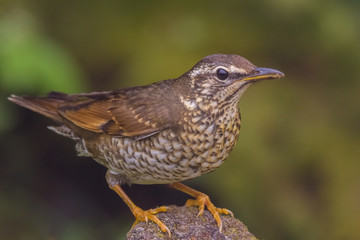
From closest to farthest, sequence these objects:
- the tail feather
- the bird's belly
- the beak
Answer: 1. the beak
2. the bird's belly
3. the tail feather

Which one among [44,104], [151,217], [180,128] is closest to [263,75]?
[180,128]

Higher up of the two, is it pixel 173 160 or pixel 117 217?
pixel 173 160

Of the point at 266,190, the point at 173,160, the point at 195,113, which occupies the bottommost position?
the point at 266,190

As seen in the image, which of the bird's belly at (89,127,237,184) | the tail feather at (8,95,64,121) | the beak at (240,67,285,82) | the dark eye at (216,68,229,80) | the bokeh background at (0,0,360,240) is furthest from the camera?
the bokeh background at (0,0,360,240)

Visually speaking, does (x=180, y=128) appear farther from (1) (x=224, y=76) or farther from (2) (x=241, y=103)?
(2) (x=241, y=103)

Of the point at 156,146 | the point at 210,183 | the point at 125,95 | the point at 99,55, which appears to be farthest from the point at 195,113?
the point at 99,55

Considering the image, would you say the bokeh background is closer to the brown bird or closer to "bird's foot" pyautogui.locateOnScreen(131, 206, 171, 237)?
the brown bird

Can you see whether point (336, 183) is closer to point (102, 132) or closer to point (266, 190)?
point (266, 190)

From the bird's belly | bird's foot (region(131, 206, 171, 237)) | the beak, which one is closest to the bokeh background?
the bird's belly
